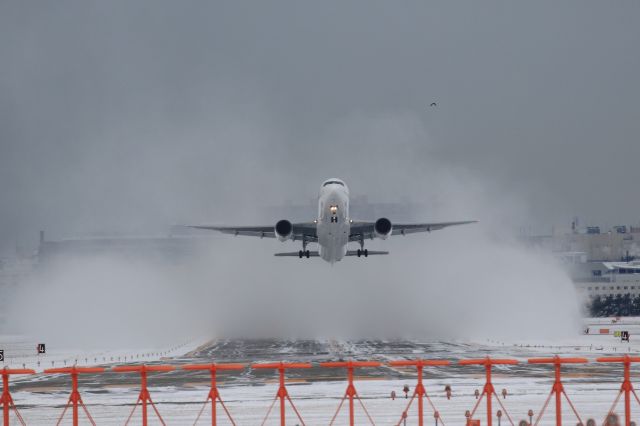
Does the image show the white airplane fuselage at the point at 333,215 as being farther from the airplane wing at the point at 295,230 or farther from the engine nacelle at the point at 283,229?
the airplane wing at the point at 295,230

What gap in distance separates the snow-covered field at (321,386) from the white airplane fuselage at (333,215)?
26.5 feet

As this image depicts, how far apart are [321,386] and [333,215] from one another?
19456 millimetres

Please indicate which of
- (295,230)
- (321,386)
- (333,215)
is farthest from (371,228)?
(321,386)

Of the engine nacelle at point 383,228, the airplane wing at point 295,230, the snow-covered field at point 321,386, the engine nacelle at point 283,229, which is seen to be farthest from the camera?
the airplane wing at point 295,230

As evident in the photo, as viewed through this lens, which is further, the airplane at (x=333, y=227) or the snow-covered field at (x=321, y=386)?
the airplane at (x=333, y=227)

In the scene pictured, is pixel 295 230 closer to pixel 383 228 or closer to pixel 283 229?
pixel 283 229

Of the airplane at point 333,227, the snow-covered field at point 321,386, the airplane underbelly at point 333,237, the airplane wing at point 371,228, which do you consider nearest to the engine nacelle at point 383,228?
the airplane at point 333,227

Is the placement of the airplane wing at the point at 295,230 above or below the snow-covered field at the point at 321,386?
above

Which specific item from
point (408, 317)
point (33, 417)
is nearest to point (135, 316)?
point (408, 317)

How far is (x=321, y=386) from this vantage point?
4759 cm

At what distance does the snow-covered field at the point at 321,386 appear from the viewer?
38.0m

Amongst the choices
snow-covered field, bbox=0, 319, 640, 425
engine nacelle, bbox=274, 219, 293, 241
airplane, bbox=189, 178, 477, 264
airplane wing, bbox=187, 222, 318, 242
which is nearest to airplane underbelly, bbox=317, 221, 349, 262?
airplane, bbox=189, 178, 477, 264

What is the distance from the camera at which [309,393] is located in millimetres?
44562

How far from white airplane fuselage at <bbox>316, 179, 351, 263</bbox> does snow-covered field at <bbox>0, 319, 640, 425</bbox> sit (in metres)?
8.07
